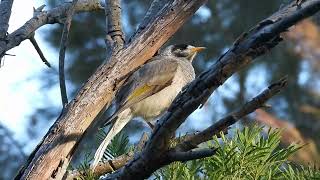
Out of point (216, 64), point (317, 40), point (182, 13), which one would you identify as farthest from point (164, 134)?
point (317, 40)

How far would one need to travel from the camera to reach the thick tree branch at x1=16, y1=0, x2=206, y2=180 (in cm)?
124

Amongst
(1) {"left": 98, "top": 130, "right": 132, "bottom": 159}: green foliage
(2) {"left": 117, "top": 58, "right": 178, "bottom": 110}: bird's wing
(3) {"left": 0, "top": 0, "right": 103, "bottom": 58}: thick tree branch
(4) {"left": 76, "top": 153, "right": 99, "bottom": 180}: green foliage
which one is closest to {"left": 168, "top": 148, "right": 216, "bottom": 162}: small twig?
(4) {"left": 76, "top": 153, "right": 99, "bottom": 180}: green foliage

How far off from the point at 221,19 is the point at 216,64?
492cm

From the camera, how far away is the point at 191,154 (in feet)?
3.12

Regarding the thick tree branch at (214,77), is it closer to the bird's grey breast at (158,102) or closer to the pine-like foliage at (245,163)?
the pine-like foliage at (245,163)

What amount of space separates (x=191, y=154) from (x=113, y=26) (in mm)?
635

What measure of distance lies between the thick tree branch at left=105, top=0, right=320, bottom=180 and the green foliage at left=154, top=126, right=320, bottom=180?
0.11 metres

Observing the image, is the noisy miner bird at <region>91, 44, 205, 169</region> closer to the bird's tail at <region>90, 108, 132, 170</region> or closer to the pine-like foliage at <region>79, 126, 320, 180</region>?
the bird's tail at <region>90, 108, 132, 170</region>

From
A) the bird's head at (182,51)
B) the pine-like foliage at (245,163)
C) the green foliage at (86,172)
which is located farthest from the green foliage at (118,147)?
the bird's head at (182,51)

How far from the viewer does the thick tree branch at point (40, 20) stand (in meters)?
1.63

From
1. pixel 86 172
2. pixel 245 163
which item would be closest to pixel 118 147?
pixel 86 172

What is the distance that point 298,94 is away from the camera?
206 inches

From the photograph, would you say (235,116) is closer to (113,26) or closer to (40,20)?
(113,26)

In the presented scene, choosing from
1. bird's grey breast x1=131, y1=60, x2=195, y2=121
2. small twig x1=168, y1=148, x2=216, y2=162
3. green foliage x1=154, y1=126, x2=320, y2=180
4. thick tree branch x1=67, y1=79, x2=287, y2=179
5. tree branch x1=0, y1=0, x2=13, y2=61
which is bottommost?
small twig x1=168, y1=148, x2=216, y2=162
